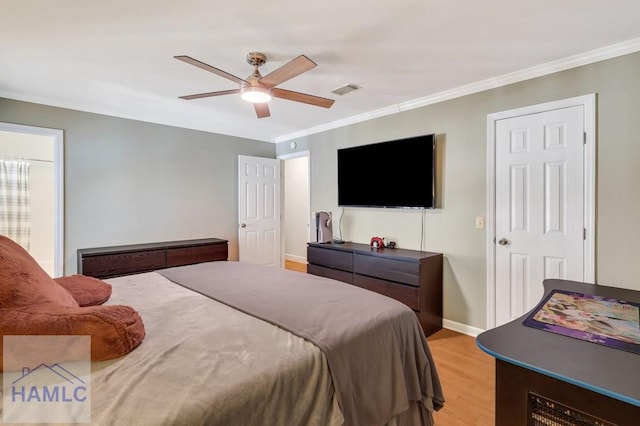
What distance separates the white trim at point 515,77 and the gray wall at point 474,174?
1.9 inches

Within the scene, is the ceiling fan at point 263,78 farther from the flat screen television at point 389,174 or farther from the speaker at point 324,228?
the speaker at point 324,228

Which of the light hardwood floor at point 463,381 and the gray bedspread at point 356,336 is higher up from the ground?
the gray bedspread at point 356,336

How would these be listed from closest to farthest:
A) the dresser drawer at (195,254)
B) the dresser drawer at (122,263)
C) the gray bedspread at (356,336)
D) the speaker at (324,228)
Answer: the gray bedspread at (356,336) < the dresser drawer at (122,263) < the dresser drawer at (195,254) < the speaker at (324,228)

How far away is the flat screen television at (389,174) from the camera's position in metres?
3.37

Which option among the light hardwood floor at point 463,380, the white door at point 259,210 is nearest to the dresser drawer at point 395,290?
the light hardwood floor at point 463,380

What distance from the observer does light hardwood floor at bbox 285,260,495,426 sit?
1.93 metres

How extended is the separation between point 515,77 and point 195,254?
4.10 metres

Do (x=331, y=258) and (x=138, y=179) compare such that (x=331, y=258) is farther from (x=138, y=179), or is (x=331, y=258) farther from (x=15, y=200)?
(x=15, y=200)

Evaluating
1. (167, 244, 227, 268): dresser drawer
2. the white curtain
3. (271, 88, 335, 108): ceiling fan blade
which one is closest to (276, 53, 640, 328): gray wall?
(271, 88, 335, 108): ceiling fan blade

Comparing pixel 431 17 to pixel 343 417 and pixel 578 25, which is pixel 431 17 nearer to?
pixel 578 25

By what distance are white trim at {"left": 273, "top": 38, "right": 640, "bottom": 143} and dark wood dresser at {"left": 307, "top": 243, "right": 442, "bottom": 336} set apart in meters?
1.70

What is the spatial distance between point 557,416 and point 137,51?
3.24 m

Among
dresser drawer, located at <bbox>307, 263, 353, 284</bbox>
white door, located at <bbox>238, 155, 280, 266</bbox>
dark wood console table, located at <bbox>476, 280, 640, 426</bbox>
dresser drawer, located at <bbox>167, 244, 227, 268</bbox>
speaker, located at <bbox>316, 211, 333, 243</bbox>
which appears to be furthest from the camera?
white door, located at <bbox>238, 155, 280, 266</bbox>

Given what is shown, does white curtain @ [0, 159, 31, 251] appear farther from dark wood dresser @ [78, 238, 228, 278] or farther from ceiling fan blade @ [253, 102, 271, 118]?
ceiling fan blade @ [253, 102, 271, 118]
